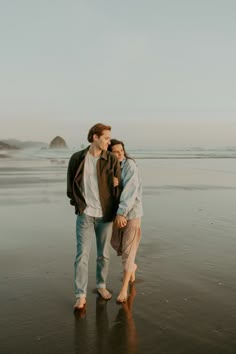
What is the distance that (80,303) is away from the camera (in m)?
Answer: 4.18

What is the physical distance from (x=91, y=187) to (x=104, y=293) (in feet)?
3.73

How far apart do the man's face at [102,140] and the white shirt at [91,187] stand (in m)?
0.14

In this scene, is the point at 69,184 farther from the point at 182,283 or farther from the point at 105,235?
the point at 182,283

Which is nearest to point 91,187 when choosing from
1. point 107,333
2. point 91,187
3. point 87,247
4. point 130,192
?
point 91,187

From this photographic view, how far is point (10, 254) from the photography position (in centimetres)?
614

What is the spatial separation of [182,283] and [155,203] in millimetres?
6145

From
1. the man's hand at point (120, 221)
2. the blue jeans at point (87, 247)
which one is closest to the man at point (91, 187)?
the blue jeans at point (87, 247)

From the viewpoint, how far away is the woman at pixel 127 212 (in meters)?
4.41

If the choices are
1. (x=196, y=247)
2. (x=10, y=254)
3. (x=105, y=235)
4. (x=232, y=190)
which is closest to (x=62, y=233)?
(x=10, y=254)

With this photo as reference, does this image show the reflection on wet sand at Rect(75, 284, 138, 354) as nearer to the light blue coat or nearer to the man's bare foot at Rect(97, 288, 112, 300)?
the man's bare foot at Rect(97, 288, 112, 300)

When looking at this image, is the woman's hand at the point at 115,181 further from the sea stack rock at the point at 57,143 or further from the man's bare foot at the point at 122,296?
the sea stack rock at the point at 57,143

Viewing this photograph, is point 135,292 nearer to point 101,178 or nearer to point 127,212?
point 127,212

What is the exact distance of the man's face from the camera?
14.2 ft

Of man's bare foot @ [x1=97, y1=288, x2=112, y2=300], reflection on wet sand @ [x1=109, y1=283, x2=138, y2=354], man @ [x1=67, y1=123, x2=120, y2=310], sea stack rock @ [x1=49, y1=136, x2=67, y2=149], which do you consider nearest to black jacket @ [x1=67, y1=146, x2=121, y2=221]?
man @ [x1=67, y1=123, x2=120, y2=310]
